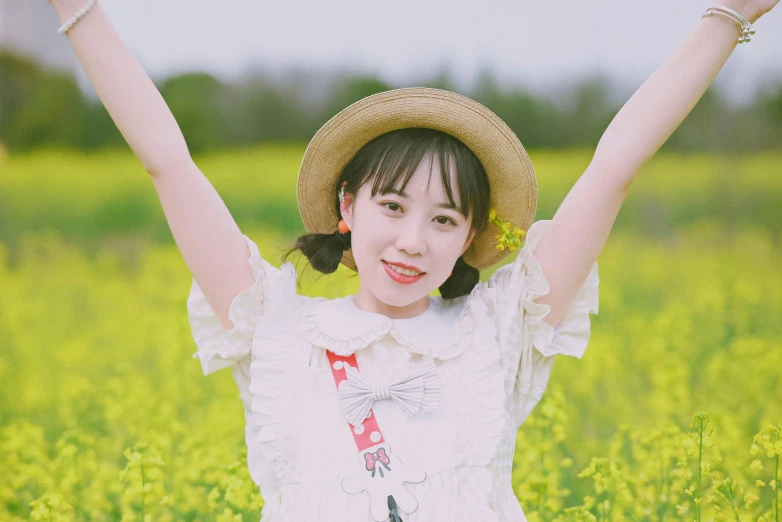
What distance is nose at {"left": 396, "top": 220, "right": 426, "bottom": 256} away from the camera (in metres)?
1.77

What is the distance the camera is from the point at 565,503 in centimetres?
310

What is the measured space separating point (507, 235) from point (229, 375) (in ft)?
8.47

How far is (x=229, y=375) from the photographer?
4.20 metres

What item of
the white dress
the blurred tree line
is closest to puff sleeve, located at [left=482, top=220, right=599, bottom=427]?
the white dress

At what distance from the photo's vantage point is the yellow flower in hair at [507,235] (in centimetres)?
194

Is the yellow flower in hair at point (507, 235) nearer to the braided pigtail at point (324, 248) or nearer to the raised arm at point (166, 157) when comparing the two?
the braided pigtail at point (324, 248)

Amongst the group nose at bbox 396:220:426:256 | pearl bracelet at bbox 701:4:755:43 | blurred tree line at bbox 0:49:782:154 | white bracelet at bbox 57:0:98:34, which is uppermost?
blurred tree line at bbox 0:49:782:154

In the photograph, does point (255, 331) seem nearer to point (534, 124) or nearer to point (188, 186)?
point (188, 186)

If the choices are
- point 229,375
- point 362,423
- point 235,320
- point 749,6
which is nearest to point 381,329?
point 362,423

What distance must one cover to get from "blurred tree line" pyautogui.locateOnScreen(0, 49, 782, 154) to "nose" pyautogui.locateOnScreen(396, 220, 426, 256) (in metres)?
4.49

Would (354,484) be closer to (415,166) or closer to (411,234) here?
(411,234)

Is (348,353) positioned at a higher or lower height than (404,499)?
higher

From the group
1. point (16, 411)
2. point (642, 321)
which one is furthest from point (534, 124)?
point (16, 411)

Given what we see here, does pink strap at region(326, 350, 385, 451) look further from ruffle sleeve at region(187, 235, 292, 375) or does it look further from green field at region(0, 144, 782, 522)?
green field at region(0, 144, 782, 522)
